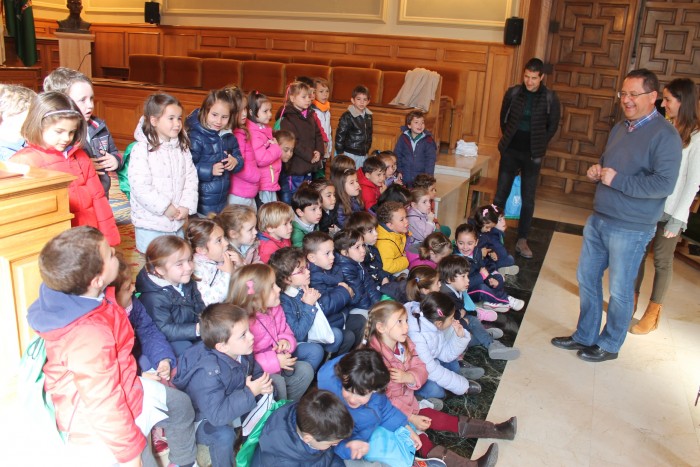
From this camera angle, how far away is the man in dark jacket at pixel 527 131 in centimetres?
495

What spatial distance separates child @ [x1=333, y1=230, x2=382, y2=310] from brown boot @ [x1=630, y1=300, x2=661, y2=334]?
6.07ft

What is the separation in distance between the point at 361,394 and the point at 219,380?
507 millimetres

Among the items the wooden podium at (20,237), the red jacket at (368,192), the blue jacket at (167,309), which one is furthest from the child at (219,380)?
the red jacket at (368,192)

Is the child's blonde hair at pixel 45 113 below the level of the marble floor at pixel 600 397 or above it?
above

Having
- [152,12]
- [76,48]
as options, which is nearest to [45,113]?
[76,48]

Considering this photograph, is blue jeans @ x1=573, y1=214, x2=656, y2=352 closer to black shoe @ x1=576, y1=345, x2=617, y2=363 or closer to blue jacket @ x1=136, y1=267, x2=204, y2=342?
black shoe @ x1=576, y1=345, x2=617, y2=363

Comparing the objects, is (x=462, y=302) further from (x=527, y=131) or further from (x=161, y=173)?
(x=527, y=131)

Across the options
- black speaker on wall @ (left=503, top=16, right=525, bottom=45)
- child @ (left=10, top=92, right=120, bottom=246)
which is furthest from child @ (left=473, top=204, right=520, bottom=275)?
black speaker on wall @ (left=503, top=16, right=525, bottom=45)

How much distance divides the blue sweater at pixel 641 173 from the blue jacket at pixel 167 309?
7.30ft

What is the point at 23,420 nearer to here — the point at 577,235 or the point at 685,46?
the point at 577,235

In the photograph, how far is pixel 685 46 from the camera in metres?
6.35

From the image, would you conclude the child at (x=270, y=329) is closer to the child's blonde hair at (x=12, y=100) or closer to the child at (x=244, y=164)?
the child at (x=244, y=164)

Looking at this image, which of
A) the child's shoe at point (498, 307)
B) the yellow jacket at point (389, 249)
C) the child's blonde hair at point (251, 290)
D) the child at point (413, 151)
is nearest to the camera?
the child's blonde hair at point (251, 290)

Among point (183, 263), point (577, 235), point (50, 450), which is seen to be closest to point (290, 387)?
point (183, 263)
